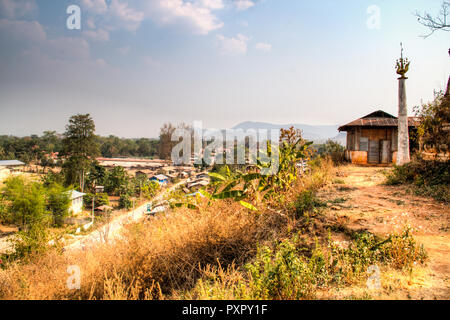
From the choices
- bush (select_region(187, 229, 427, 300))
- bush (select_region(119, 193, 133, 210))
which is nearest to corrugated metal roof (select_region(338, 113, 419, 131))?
bush (select_region(187, 229, 427, 300))

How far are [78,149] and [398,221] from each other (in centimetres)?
3775

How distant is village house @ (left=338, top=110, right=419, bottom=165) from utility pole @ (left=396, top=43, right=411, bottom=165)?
216cm

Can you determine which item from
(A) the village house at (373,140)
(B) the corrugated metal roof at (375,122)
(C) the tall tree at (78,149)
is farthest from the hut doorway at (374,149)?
(C) the tall tree at (78,149)

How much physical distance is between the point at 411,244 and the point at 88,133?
39.3 meters

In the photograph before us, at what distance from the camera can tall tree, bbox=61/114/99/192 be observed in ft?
107

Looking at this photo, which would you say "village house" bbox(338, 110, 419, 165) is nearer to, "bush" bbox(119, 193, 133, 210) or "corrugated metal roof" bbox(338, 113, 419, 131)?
"corrugated metal roof" bbox(338, 113, 419, 131)

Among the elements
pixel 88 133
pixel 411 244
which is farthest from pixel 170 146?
pixel 411 244

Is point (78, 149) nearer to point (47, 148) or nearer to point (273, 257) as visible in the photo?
point (47, 148)

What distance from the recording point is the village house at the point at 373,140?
35.5ft

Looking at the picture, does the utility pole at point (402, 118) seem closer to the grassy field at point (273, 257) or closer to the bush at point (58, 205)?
the grassy field at point (273, 257)

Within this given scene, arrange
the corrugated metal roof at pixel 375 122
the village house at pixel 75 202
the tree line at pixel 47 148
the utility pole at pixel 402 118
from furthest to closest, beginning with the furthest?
the tree line at pixel 47 148 → the village house at pixel 75 202 → the corrugated metal roof at pixel 375 122 → the utility pole at pixel 402 118

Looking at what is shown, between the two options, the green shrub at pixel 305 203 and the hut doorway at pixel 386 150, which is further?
the hut doorway at pixel 386 150

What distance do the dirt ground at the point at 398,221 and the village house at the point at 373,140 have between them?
5267mm

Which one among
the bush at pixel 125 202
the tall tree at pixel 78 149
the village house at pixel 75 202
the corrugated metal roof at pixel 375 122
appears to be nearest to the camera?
the corrugated metal roof at pixel 375 122
